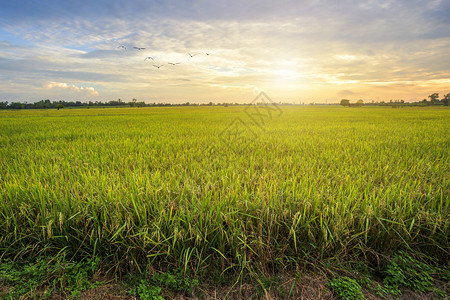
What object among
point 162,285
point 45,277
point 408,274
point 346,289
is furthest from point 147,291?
point 408,274

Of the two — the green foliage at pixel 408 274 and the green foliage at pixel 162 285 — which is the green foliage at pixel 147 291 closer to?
the green foliage at pixel 162 285

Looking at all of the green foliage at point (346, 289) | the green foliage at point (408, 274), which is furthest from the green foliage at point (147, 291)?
the green foliage at point (408, 274)

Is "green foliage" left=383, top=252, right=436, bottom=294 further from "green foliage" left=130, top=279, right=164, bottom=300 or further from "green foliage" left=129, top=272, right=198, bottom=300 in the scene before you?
"green foliage" left=130, top=279, right=164, bottom=300

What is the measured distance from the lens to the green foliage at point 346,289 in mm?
1575

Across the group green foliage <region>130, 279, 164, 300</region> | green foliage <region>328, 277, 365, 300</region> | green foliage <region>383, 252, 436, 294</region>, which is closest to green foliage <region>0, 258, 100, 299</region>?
green foliage <region>130, 279, 164, 300</region>

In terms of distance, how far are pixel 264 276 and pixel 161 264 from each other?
88 cm

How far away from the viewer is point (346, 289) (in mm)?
1626

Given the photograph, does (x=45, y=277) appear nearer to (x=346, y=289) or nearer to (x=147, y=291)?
(x=147, y=291)

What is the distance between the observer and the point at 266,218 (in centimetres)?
212

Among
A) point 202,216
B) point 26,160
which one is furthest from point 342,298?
point 26,160

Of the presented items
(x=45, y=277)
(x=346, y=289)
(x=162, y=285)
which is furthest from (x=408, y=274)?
(x=45, y=277)

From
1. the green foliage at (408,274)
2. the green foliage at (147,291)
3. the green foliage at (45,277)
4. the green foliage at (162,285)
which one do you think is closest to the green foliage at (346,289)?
the green foliage at (408,274)

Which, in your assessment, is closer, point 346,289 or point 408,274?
point 346,289

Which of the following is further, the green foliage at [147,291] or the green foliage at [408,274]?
the green foliage at [408,274]
